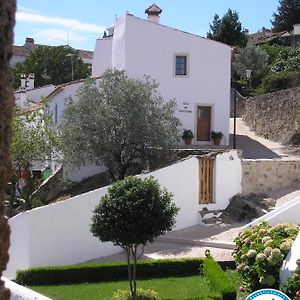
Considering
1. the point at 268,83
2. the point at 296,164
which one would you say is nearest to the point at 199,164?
the point at 296,164

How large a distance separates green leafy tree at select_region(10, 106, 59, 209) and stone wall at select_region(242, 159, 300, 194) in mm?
7126

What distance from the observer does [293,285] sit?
34.2 ft

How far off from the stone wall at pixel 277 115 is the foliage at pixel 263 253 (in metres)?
16.2

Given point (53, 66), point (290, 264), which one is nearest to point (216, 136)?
point (290, 264)

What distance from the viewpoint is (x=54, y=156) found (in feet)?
73.9

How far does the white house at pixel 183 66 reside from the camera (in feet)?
79.7

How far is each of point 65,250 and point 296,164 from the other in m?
9.40

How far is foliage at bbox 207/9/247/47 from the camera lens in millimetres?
50438

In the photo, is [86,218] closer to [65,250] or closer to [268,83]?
[65,250]

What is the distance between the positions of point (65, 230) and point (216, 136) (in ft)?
36.1

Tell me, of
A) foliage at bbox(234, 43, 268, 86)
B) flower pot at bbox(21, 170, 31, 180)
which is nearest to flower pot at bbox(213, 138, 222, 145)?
flower pot at bbox(21, 170, 31, 180)

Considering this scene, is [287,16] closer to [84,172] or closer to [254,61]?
[254,61]

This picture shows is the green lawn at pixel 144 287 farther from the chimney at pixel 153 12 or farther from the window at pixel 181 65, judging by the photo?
the chimney at pixel 153 12

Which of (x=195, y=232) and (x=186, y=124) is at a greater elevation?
(x=186, y=124)
